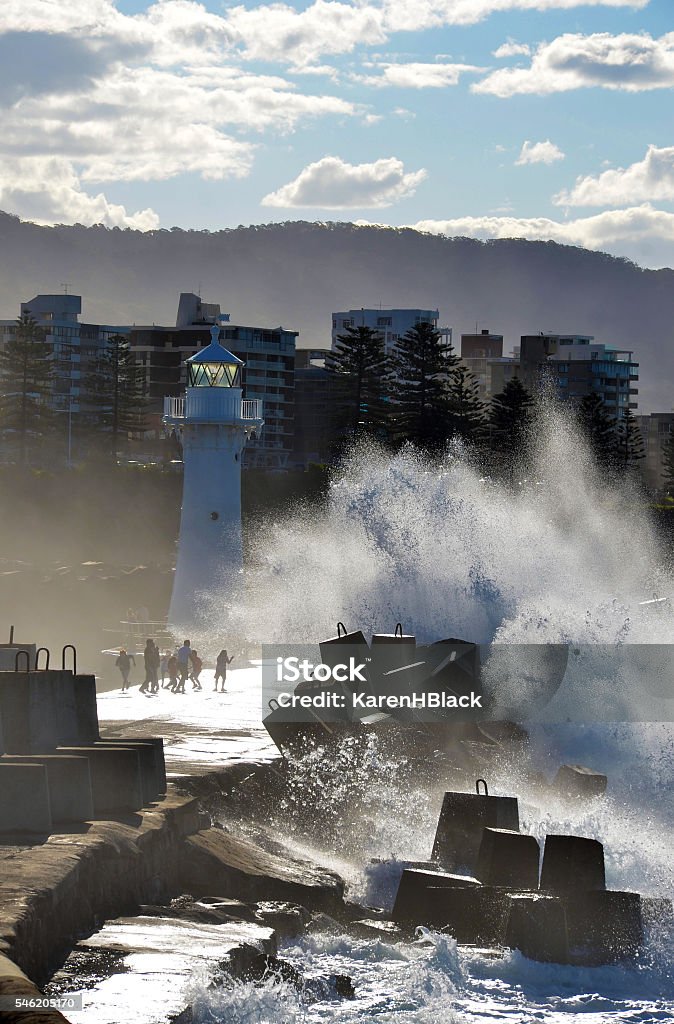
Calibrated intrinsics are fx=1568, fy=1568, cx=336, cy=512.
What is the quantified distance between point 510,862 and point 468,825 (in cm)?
142

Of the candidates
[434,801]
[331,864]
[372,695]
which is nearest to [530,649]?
[372,695]

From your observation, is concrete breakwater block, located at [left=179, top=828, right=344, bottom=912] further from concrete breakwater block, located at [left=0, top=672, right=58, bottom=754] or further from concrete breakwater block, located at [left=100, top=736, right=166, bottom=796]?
concrete breakwater block, located at [left=0, top=672, right=58, bottom=754]

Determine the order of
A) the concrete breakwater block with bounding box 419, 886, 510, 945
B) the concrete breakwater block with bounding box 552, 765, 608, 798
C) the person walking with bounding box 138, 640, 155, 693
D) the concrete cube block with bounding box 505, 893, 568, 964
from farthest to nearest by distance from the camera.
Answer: the person walking with bounding box 138, 640, 155, 693 < the concrete breakwater block with bounding box 552, 765, 608, 798 < the concrete breakwater block with bounding box 419, 886, 510, 945 < the concrete cube block with bounding box 505, 893, 568, 964

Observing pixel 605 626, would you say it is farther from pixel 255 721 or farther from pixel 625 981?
pixel 625 981

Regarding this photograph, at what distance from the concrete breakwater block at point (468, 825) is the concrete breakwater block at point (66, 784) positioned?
3.82 metres

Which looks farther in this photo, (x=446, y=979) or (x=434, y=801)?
(x=434, y=801)

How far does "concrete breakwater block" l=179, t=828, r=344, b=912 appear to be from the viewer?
42.1 ft

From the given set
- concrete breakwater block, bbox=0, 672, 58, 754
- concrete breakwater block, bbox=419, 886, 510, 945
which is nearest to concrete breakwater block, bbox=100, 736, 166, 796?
concrete breakwater block, bbox=0, 672, 58, 754

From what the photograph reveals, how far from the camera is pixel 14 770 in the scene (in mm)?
11500

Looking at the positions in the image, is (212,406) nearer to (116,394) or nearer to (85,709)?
(85,709)

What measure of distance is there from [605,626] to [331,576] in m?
9.08

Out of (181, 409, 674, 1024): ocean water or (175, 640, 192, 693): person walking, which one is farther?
(175, 640, 192, 693): person walking

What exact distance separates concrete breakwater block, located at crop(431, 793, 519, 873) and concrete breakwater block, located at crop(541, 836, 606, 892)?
1.49 metres

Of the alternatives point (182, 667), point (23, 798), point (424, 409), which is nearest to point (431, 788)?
point (23, 798)
